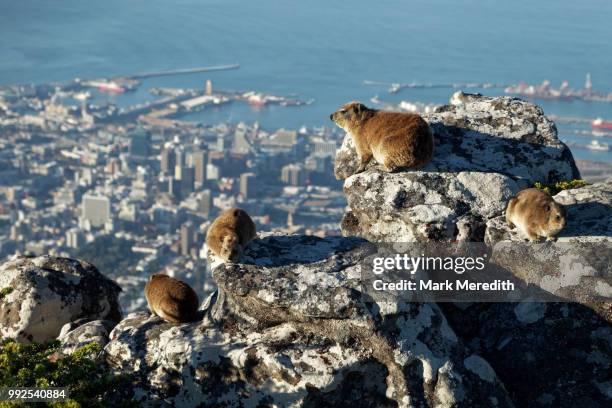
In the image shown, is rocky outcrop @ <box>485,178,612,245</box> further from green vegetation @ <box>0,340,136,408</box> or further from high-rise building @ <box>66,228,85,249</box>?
high-rise building @ <box>66,228,85,249</box>

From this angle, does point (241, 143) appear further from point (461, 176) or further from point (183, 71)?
point (461, 176)

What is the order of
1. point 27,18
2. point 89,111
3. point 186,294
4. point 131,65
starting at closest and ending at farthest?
point 186,294 → point 89,111 → point 131,65 → point 27,18

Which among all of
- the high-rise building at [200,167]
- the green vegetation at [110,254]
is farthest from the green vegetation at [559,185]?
the high-rise building at [200,167]

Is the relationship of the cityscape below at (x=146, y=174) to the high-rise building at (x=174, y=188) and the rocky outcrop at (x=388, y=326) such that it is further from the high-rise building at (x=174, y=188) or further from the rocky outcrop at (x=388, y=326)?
the rocky outcrop at (x=388, y=326)

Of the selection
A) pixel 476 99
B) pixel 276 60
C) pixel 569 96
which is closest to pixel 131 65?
pixel 276 60

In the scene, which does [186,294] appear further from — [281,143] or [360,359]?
[281,143]

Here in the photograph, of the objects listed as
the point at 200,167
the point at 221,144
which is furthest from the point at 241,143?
the point at 200,167
